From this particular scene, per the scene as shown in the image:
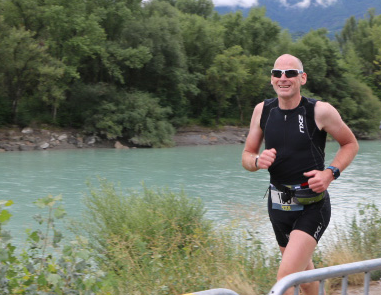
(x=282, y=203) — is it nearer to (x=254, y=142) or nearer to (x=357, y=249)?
(x=254, y=142)

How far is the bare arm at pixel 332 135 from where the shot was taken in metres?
4.07

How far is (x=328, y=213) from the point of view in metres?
Result: 4.35

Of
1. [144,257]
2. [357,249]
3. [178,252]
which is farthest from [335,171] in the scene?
[178,252]

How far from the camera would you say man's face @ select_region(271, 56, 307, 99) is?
424 cm

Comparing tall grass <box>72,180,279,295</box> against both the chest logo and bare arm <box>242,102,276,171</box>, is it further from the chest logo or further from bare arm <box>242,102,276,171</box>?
the chest logo

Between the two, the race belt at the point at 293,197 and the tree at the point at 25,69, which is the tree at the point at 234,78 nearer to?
the tree at the point at 25,69

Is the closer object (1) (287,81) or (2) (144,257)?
(1) (287,81)

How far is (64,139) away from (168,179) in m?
20.9

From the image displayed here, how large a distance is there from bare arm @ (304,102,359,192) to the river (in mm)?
5089

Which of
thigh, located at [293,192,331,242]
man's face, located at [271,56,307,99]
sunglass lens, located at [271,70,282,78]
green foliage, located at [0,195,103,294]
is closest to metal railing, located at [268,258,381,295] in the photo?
thigh, located at [293,192,331,242]

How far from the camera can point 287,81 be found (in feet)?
13.9

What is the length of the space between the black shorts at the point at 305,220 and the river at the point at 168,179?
501cm

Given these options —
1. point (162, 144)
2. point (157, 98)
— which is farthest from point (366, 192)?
point (157, 98)

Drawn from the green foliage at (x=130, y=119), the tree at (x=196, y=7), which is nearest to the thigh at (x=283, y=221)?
the green foliage at (x=130, y=119)
